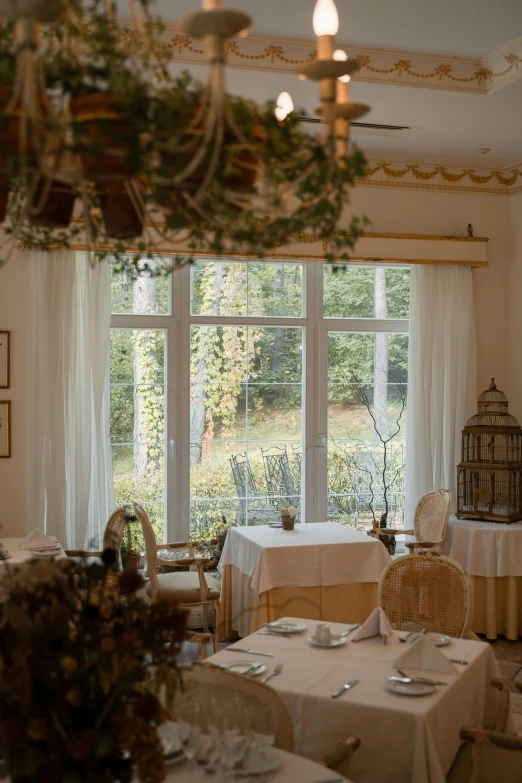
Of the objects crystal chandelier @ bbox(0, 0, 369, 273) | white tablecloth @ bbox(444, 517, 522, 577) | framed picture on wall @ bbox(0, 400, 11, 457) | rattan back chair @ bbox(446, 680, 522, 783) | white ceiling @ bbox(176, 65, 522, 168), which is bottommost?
rattan back chair @ bbox(446, 680, 522, 783)

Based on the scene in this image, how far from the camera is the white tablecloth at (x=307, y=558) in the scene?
5438 millimetres

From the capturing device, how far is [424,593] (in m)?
4.11

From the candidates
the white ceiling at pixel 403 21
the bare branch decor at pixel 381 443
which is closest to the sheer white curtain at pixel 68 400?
the white ceiling at pixel 403 21

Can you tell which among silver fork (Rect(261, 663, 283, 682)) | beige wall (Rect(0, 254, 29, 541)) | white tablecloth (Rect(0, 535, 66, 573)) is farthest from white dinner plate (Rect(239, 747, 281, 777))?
beige wall (Rect(0, 254, 29, 541))

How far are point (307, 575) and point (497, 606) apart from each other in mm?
1712

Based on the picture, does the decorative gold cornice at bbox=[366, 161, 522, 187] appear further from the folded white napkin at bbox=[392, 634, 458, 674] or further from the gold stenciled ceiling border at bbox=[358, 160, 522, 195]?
the folded white napkin at bbox=[392, 634, 458, 674]

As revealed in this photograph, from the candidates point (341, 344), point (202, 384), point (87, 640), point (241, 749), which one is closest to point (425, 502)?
point (341, 344)

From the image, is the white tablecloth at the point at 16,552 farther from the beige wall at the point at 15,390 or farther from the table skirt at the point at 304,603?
the table skirt at the point at 304,603

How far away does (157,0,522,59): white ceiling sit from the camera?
4.40 m

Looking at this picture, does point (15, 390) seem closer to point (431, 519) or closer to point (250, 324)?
point (250, 324)

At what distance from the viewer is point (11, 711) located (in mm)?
1707

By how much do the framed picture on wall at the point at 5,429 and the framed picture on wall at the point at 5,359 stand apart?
0.14m

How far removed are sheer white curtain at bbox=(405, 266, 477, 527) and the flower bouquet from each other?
533 cm

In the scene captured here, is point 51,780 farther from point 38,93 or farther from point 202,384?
point 202,384
